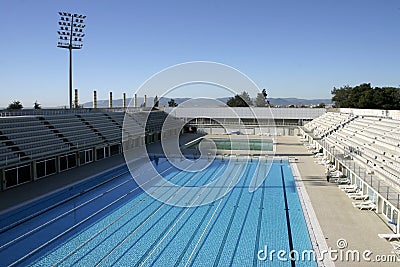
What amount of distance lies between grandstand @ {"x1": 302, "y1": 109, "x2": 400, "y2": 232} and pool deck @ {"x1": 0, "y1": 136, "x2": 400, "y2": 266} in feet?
2.04

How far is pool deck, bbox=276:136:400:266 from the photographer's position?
7.52 meters

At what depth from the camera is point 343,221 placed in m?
9.03

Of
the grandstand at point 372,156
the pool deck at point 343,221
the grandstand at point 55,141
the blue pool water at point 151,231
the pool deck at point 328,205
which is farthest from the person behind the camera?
the grandstand at point 55,141

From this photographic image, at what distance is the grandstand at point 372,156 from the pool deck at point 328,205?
623 mm

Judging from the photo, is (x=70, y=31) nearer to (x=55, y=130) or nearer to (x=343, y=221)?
(x=55, y=130)

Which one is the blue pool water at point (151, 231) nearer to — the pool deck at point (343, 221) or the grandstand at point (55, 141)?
the pool deck at point (343, 221)

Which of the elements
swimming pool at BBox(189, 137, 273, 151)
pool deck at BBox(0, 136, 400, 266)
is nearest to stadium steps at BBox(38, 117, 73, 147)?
pool deck at BBox(0, 136, 400, 266)

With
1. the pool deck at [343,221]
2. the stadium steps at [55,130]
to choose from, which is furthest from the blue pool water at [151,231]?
the stadium steps at [55,130]

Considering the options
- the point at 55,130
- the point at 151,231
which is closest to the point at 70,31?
the point at 55,130

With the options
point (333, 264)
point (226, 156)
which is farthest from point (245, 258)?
point (226, 156)

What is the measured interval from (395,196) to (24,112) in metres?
15.9

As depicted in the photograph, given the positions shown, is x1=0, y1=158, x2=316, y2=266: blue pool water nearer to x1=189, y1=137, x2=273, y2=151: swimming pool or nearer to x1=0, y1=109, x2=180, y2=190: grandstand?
x1=0, y1=109, x2=180, y2=190: grandstand

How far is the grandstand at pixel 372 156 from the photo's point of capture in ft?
29.6

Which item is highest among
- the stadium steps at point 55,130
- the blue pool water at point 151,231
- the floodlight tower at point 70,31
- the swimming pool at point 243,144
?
the floodlight tower at point 70,31
